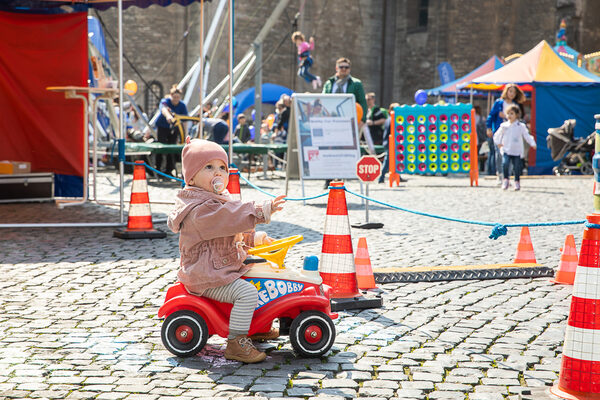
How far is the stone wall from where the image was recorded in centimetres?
3002

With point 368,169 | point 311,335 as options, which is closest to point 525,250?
point 368,169

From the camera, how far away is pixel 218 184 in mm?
4047

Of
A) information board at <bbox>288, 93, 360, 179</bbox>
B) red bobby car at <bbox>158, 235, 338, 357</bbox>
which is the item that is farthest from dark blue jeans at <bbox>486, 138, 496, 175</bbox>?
red bobby car at <bbox>158, 235, 338, 357</bbox>

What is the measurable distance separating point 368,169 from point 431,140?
24.8 feet

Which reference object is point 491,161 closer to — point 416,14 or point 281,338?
point 416,14

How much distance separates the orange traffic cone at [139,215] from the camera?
809 cm

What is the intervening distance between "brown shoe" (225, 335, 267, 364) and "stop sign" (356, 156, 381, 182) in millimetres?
4826

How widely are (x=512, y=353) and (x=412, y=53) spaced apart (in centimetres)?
2945

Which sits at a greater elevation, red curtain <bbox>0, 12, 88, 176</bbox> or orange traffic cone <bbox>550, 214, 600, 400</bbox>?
red curtain <bbox>0, 12, 88, 176</bbox>

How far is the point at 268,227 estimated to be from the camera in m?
9.04

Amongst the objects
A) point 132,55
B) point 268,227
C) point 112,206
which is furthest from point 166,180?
point 132,55

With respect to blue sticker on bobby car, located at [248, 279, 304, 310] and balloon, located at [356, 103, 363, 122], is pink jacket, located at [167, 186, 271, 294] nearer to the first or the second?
blue sticker on bobby car, located at [248, 279, 304, 310]

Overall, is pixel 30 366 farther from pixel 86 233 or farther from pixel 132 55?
pixel 132 55

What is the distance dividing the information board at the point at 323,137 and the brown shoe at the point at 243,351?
749cm
